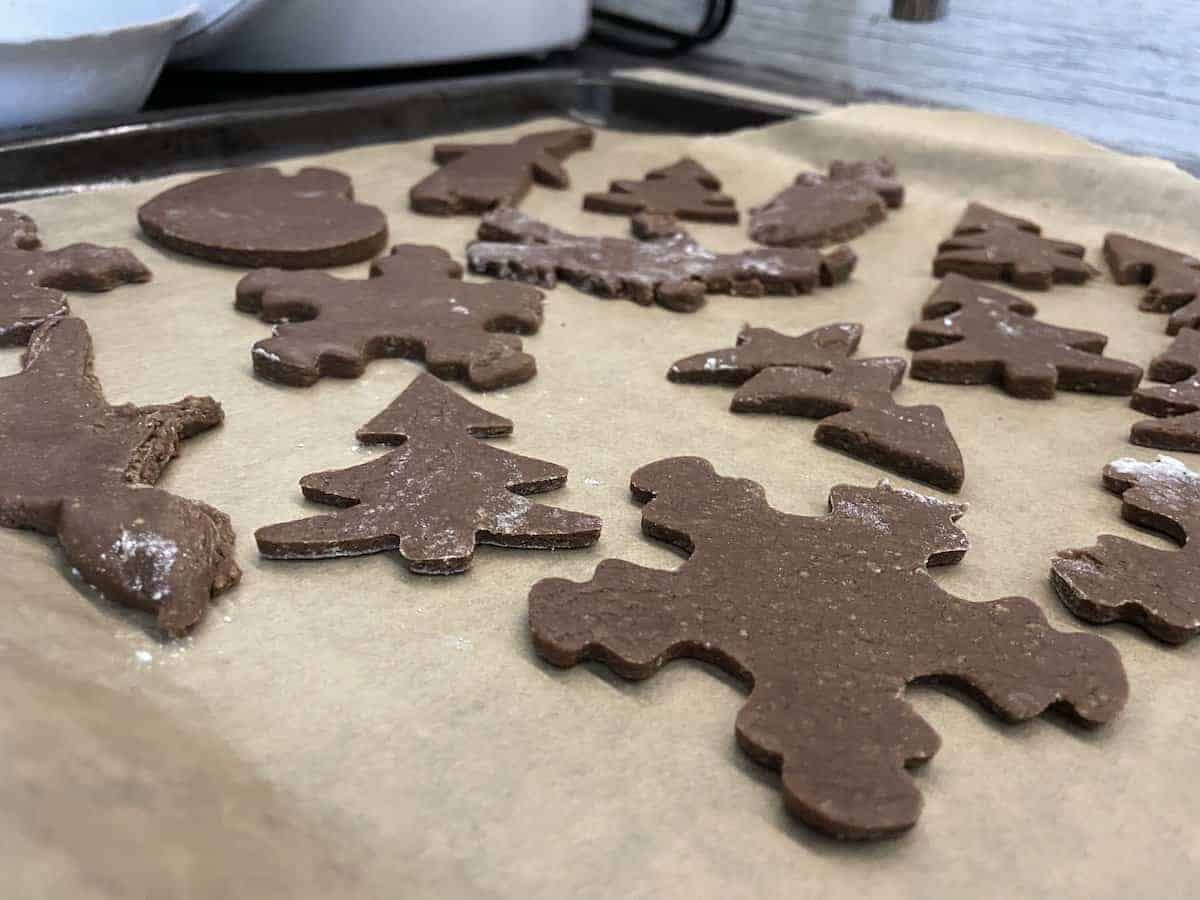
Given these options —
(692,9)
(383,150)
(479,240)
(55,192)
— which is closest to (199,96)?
(383,150)

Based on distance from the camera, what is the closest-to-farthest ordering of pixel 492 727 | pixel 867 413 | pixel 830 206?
pixel 492 727 < pixel 867 413 < pixel 830 206

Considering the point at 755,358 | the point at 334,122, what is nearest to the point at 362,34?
the point at 334,122

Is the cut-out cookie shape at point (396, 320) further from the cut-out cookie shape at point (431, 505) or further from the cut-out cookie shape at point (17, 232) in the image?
the cut-out cookie shape at point (17, 232)

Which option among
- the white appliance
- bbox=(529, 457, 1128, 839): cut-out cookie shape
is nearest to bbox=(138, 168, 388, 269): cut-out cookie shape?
the white appliance

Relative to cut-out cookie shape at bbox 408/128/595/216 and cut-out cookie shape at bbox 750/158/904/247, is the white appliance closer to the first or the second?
cut-out cookie shape at bbox 408/128/595/216

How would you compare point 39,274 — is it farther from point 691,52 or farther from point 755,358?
point 691,52

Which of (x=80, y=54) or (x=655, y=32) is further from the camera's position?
(x=655, y=32)
